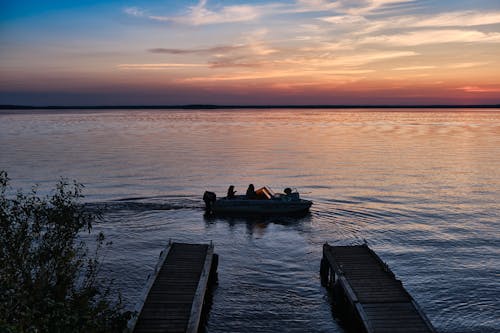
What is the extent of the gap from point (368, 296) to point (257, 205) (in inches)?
872

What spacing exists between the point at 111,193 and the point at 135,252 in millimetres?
18710

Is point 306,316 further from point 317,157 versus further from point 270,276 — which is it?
point 317,157

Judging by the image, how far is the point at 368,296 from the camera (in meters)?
20.1

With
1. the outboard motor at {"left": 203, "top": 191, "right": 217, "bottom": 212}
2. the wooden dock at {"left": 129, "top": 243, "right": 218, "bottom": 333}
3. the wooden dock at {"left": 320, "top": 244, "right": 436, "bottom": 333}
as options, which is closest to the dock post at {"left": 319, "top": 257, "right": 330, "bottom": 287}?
the wooden dock at {"left": 320, "top": 244, "right": 436, "bottom": 333}

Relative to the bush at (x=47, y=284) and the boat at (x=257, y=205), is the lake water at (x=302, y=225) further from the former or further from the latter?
the bush at (x=47, y=284)

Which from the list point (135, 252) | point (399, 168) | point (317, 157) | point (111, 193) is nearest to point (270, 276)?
point (135, 252)

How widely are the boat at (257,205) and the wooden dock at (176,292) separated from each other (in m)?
15.1

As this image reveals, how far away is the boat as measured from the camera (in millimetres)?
41469

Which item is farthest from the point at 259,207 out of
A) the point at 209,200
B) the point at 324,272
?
the point at 324,272

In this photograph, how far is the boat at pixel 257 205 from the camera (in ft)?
136

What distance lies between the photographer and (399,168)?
6969cm

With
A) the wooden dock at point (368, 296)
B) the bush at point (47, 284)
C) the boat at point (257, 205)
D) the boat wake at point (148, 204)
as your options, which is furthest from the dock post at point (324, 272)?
the boat wake at point (148, 204)

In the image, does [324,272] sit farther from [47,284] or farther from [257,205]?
[47,284]

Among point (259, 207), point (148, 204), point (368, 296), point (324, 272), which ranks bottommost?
point (324, 272)
